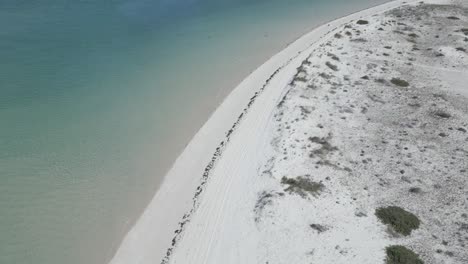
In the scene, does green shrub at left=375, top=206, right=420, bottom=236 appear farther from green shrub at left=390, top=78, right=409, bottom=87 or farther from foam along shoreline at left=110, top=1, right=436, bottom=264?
green shrub at left=390, top=78, right=409, bottom=87

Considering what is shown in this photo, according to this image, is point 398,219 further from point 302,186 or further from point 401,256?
point 302,186

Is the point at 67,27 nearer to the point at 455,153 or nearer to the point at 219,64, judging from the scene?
the point at 219,64

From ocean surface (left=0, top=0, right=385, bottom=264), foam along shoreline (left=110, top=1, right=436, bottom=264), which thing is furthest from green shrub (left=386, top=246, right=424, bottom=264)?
ocean surface (left=0, top=0, right=385, bottom=264)

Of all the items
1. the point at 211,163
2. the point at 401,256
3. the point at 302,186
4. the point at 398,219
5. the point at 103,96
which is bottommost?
the point at 401,256

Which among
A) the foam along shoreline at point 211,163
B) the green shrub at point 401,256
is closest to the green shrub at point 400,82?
the foam along shoreline at point 211,163

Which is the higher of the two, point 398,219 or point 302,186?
point 302,186

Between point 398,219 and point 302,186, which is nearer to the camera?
point 398,219

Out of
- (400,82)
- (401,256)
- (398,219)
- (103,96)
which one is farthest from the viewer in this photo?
(400,82)

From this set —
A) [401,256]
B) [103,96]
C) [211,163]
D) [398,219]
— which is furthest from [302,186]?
[103,96]

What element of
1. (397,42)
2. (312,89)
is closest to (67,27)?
(312,89)
